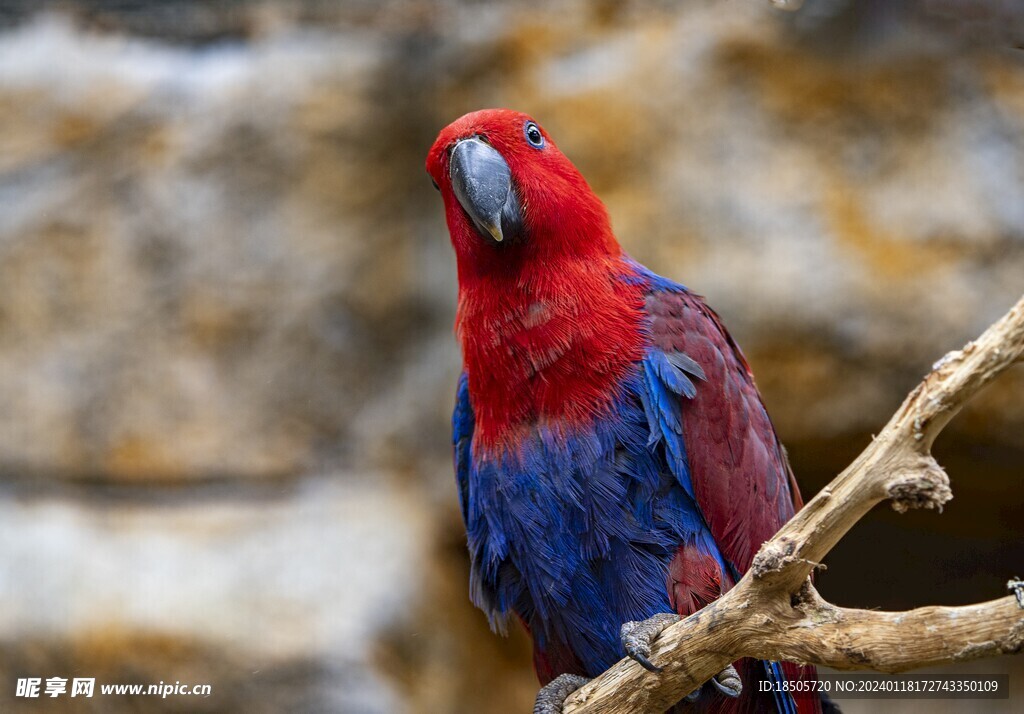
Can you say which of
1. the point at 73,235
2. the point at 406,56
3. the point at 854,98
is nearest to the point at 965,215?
the point at 854,98

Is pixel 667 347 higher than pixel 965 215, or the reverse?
pixel 965 215

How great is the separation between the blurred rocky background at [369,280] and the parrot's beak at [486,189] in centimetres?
150

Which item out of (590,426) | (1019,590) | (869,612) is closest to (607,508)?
(590,426)

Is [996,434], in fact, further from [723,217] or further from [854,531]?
[723,217]

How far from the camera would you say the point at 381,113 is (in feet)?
13.0

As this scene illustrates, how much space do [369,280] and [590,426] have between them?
1.87m

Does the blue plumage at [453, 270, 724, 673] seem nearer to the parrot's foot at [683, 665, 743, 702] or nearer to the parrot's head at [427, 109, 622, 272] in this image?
the parrot's foot at [683, 665, 743, 702]

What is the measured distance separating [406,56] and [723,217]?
4.89 feet

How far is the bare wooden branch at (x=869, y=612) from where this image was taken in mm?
1540

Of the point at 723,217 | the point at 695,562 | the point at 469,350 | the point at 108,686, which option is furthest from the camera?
the point at 723,217

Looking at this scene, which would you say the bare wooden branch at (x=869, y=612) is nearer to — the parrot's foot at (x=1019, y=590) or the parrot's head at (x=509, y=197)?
the parrot's foot at (x=1019, y=590)

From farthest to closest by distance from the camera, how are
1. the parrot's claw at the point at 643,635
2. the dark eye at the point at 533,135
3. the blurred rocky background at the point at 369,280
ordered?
1. the blurred rocky background at the point at 369,280
2. the dark eye at the point at 533,135
3. the parrot's claw at the point at 643,635

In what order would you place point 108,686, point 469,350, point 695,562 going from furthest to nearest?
point 108,686 < point 469,350 < point 695,562

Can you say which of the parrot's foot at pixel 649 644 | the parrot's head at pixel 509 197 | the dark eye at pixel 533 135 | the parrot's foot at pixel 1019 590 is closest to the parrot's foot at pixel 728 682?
A: the parrot's foot at pixel 649 644
